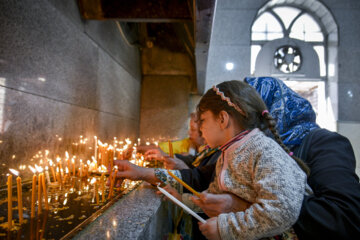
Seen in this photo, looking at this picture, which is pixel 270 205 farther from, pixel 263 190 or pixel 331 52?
pixel 331 52

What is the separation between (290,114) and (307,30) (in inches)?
441

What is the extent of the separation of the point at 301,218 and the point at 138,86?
5.89 metres

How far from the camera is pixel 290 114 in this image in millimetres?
1485

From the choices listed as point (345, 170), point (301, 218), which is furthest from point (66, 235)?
point (345, 170)

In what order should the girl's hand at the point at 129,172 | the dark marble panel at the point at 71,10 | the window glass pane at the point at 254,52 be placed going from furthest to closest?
the window glass pane at the point at 254,52 < the dark marble panel at the point at 71,10 < the girl's hand at the point at 129,172

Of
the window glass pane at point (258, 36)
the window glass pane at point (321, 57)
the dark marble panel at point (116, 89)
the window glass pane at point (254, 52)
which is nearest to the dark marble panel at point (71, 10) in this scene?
the dark marble panel at point (116, 89)

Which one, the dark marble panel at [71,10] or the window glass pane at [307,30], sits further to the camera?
the window glass pane at [307,30]

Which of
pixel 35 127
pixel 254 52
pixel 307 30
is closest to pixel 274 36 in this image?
pixel 254 52

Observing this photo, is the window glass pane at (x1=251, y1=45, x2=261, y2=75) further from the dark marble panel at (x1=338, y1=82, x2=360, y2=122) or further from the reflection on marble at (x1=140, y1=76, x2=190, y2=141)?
the reflection on marble at (x1=140, y1=76, x2=190, y2=141)

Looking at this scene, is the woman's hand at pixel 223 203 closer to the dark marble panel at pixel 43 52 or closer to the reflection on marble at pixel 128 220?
the reflection on marble at pixel 128 220

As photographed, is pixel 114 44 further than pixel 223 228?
Yes

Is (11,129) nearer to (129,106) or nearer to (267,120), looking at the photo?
(267,120)

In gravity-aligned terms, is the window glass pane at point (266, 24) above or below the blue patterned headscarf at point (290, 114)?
above

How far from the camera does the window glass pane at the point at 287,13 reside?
34.6ft
